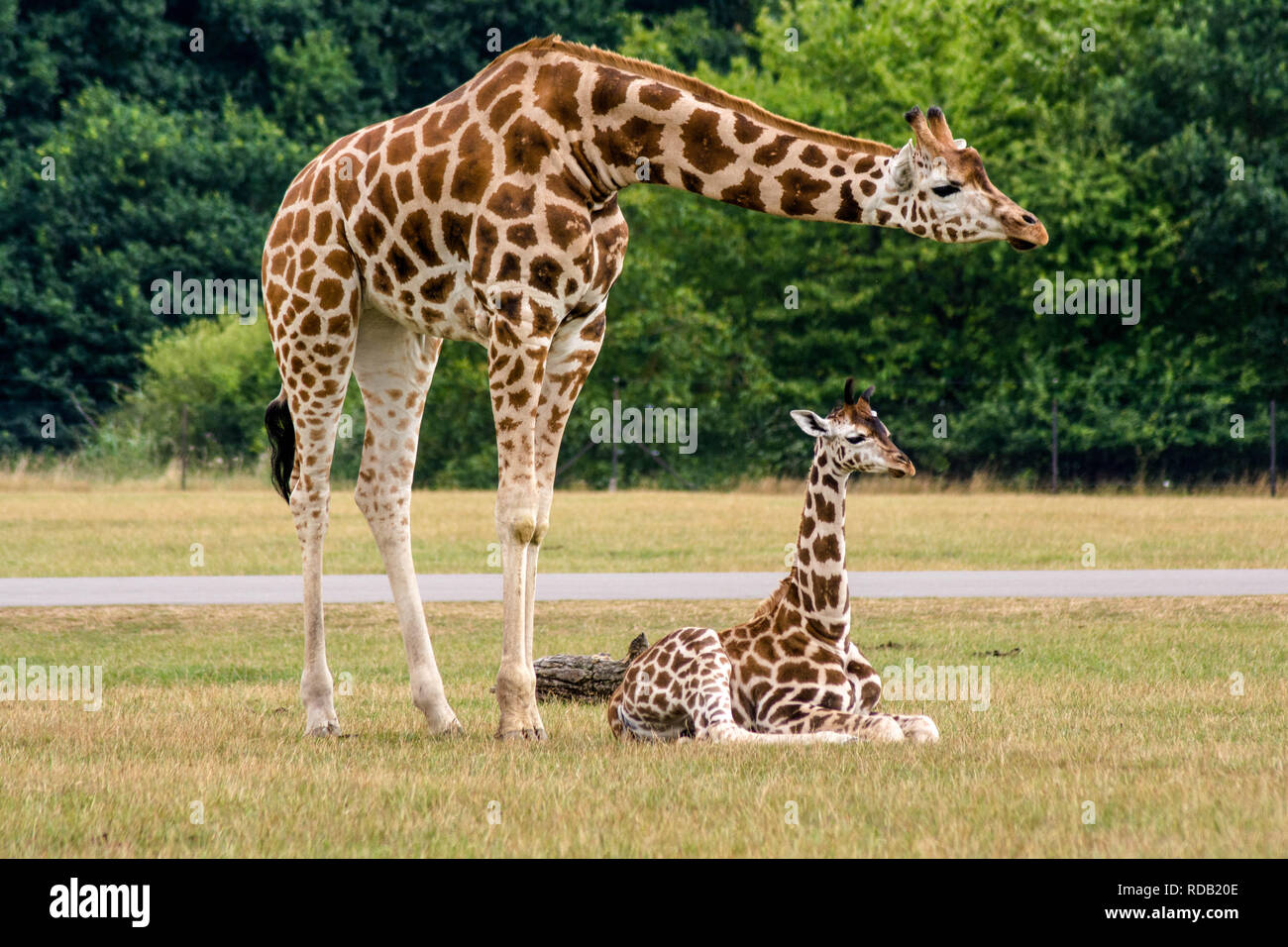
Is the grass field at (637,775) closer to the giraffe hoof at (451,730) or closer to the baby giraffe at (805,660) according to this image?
the giraffe hoof at (451,730)

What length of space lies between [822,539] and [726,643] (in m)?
0.74

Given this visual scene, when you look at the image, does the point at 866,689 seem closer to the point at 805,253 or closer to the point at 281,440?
the point at 281,440

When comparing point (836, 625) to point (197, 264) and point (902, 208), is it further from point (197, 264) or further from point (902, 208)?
point (197, 264)

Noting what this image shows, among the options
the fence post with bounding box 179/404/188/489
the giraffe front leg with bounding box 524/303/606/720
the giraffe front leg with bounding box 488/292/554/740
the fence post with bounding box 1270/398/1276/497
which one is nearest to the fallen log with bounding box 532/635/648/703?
the giraffe front leg with bounding box 524/303/606/720

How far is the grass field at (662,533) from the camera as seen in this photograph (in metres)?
18.8

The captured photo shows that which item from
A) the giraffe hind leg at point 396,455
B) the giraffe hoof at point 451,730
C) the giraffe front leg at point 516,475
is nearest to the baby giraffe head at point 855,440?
the giraffe front leg at point 516,475

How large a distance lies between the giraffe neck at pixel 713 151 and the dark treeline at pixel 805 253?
28.9 meters

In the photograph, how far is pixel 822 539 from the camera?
7.78 m

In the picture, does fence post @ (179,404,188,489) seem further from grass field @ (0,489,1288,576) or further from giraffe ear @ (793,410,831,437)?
giraffe ear @ (793,410,831,437)

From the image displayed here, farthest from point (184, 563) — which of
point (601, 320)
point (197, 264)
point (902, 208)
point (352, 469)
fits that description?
point (197, 264)

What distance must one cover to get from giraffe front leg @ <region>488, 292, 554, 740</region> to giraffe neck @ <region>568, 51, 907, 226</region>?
0.78 meters

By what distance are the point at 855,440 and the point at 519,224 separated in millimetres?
1894

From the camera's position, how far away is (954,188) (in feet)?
23.3
